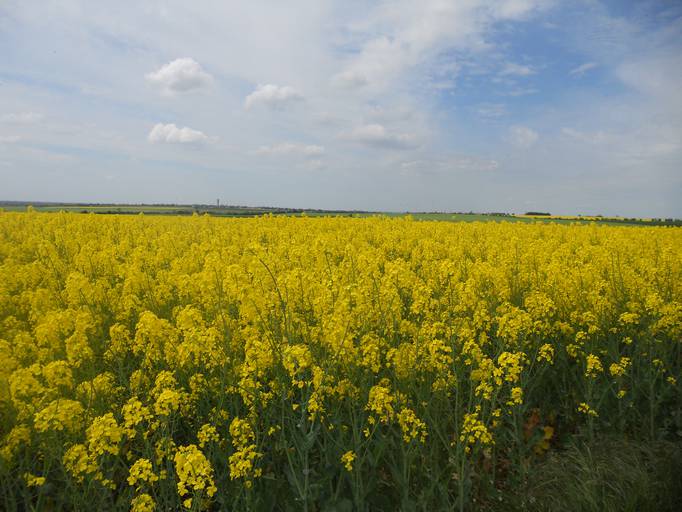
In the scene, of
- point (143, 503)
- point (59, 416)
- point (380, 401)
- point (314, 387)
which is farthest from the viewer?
point (314, 387)

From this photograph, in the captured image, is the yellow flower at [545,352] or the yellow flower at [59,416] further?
the yellow flower at [545,352]

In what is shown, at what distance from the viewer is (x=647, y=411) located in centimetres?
459

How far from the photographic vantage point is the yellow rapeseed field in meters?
3.07

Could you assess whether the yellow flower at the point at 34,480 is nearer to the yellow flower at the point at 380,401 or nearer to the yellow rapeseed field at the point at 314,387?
the yellow rapeseed field at the point at 314,387

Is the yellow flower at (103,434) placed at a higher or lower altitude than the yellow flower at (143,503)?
higher

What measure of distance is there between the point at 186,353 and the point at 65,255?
9.14 metres

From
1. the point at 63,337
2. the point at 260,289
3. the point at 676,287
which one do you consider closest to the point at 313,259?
the point at 260,289

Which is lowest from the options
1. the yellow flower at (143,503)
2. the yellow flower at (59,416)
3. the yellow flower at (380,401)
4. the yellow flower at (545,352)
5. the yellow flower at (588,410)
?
the yellow flower at (143,503)

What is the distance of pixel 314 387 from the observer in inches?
129

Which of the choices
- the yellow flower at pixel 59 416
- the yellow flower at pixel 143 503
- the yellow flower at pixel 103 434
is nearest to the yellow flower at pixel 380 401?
the yellow flower at pixel 143 503

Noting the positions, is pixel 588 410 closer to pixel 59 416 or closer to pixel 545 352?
pixel 545 352

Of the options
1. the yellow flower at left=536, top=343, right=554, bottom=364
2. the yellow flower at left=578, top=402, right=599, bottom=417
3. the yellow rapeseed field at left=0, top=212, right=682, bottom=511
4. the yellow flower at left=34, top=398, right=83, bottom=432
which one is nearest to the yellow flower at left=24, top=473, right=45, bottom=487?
the yellow rapeseed field at left=0, top=212, right=682, bottom=511

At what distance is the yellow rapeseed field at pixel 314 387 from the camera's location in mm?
3068

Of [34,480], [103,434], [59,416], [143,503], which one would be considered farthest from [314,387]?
[34,480]
